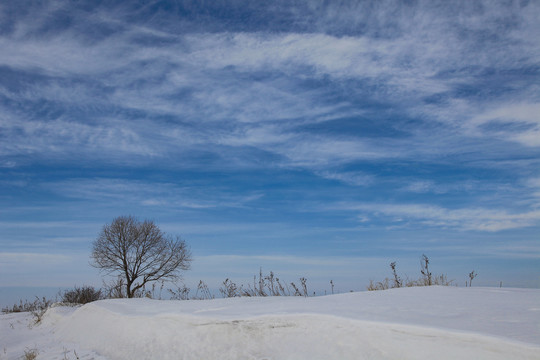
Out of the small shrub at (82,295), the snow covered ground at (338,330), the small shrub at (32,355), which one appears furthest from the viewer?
the small shrub at (82,295)

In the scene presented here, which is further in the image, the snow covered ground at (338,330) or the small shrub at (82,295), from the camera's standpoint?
the small shrub at (82,295)

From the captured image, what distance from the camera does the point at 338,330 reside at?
3.82 meters

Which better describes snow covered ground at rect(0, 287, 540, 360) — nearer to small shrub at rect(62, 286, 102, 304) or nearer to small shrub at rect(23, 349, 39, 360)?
small shrub at rect(23, 349, 39, 360)

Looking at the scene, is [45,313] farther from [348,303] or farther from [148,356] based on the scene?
[348,303]

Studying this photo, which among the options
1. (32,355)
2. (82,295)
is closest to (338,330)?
(32,355)

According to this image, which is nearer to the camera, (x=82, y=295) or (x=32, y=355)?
(x=32, y=355)

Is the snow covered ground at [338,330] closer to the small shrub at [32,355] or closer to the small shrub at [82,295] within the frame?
the small shrub at [32,355]

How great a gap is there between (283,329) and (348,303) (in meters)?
0.89

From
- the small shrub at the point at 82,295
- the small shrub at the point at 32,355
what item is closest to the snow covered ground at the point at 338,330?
the small shrub at the point at 32,355

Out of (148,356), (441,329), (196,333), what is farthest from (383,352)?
(148,356)

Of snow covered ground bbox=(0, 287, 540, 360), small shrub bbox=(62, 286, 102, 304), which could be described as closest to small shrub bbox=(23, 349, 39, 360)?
snow covered ground bbox=(0, 287, 540, 360)

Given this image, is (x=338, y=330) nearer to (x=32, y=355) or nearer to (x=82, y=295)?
(x=32, y=355)

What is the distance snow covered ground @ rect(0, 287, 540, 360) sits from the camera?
3.10 m

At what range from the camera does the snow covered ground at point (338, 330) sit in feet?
10.2
